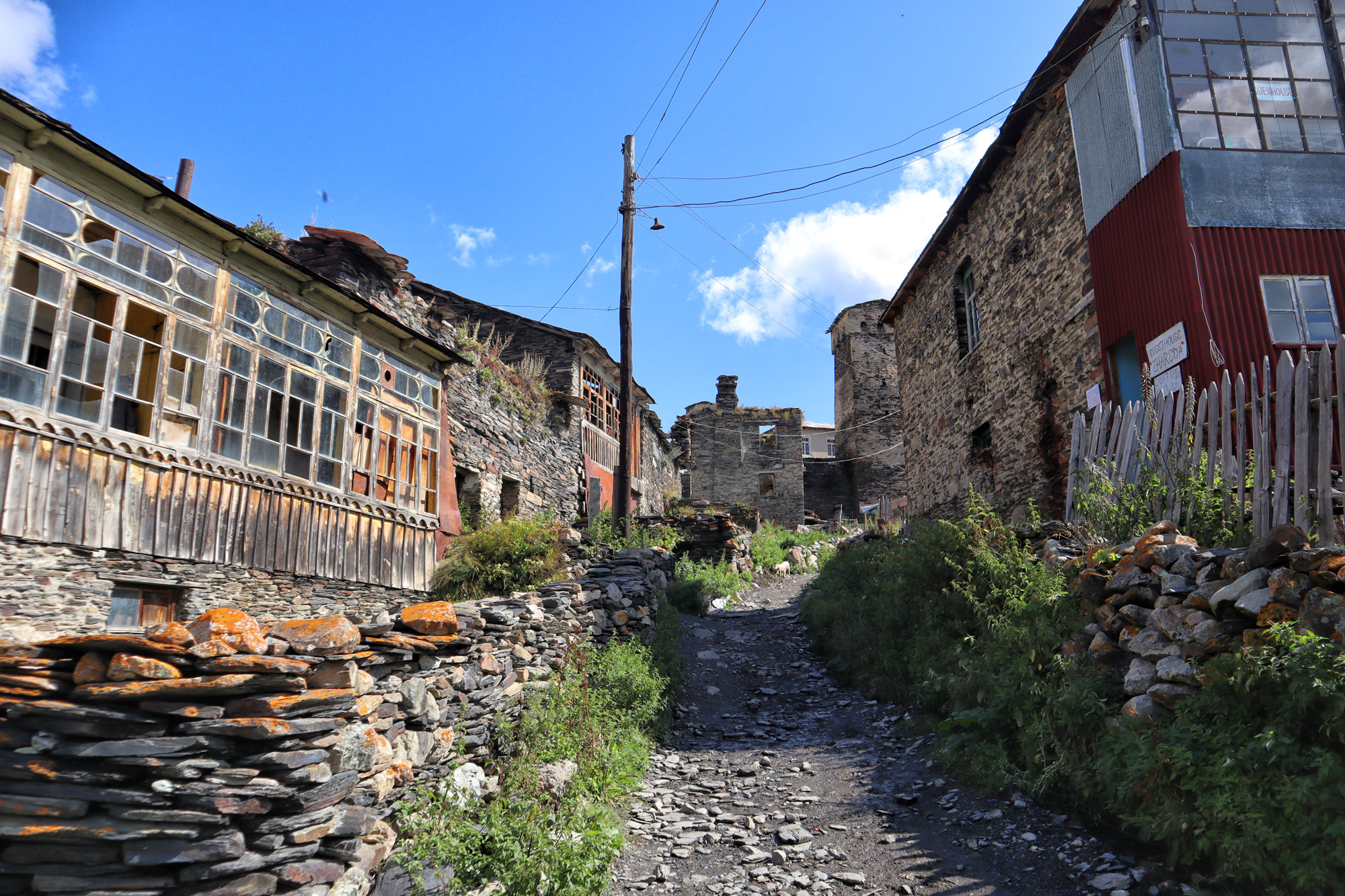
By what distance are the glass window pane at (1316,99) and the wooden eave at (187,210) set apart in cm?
1183

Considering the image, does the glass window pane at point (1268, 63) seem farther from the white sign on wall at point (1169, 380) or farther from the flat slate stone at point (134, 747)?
the flat slate stone at point (134, 747)

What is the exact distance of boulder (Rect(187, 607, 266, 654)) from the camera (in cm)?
403

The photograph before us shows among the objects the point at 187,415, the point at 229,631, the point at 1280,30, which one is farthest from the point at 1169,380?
the point at 187,415

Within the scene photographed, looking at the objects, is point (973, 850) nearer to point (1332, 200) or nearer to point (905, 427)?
point (1332, 200)

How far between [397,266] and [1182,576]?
1282cm

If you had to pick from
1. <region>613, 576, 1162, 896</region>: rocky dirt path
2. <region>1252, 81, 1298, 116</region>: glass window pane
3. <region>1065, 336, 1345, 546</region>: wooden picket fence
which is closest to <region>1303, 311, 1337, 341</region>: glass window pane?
<region>1065, 336, 1345, 546</region>: wooden picket fence

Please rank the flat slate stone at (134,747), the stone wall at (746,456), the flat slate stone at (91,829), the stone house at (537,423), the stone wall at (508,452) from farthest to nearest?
1. the stone wall at (746,456)
2. the stone house at (537,423)
3. the stone wall at (508,452)
4. the flat slate stone at (134,747)
5. the flat slate stone at (91,829)

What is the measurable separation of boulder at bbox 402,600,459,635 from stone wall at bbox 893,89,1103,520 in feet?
27.2

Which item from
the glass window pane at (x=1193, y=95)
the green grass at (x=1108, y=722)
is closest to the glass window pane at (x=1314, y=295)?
the glass window pane at (x=1193, y=95)

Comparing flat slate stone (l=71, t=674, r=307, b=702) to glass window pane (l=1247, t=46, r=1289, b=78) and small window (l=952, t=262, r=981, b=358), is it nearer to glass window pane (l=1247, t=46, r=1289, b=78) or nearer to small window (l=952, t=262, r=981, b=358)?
glass window pane (l=1247, t=46, r=1289, b=78)

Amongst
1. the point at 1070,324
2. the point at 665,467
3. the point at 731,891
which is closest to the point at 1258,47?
the point at 1070,324

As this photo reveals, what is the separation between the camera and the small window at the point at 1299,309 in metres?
7.86

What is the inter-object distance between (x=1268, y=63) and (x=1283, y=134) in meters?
0.92

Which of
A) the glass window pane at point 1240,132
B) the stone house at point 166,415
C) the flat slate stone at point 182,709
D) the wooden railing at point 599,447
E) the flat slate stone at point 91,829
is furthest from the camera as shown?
the wooden railing at point 599,447
